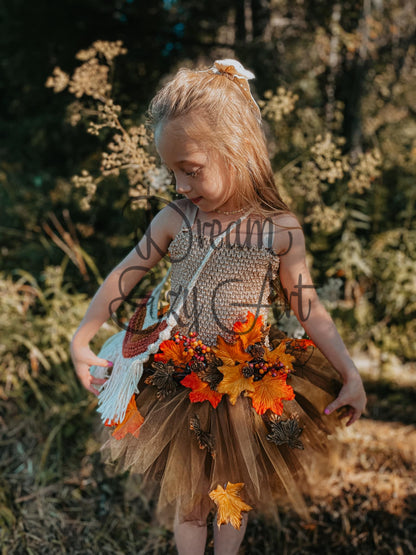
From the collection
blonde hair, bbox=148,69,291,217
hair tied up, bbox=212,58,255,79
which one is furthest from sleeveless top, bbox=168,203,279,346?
hair tied up, bbox=212,58,255,79

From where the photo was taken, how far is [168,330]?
1.17 metres

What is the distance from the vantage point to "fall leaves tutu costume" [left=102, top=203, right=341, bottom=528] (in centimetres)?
113

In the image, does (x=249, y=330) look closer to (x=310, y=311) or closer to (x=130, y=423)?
(x=310, y=311)

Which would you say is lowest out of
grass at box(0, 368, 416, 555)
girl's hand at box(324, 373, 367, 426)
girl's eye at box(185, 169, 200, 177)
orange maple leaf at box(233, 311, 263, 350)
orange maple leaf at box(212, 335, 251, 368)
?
→ grass at box(0, 368, 416, 555)

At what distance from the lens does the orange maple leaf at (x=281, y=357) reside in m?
1.18

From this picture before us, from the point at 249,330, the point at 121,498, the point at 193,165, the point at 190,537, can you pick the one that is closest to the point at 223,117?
the point at 193,165

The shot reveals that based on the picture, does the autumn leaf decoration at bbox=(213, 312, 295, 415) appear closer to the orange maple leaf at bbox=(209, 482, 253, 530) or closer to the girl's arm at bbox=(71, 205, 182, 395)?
the orange maple leaf at bbox=(209, 482, 253, 530)

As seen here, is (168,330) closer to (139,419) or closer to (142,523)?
(139,419)

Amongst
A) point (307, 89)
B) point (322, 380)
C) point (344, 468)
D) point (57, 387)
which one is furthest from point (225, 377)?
point (307, 89)

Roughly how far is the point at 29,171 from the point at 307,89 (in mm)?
1846

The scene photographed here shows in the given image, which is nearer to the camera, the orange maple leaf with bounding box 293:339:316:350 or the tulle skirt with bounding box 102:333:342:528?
the tulle skirt with bounding box 102:333:342:528

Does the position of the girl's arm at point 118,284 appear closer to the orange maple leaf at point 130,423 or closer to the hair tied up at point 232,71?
the orange maple leaf at point 130,423

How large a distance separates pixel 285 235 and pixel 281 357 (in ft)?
1.00

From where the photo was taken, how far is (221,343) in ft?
3.88
